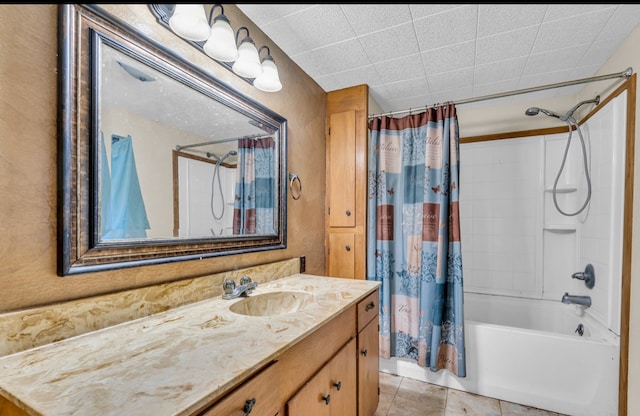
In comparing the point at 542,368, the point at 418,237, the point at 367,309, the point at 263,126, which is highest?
the point at 263,126

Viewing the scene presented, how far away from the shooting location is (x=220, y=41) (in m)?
1.26

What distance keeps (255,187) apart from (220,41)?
0.72 metres

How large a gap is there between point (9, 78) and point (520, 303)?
11.2 ft

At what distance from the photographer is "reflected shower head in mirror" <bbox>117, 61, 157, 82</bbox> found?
3.45ft

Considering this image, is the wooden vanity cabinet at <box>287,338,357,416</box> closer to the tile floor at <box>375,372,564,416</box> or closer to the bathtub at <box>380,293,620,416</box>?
the tile floor at <box>375,372,564,416</box>

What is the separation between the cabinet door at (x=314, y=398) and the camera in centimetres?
97

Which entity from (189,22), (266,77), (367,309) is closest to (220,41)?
(189,22)

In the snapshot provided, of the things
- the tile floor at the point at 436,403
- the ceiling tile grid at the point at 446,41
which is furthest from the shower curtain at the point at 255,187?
the tile floor at the point at 436,403

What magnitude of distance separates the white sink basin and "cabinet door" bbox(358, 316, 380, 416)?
0.33 m

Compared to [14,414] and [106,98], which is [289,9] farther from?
[14,414]

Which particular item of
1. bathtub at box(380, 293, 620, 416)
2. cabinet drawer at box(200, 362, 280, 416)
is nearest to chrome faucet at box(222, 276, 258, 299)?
cabinet drawer at box(200, 362, 280, 416)

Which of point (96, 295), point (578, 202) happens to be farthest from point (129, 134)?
point (578, 202)

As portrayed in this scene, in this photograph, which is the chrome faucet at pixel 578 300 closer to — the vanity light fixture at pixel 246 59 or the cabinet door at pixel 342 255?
the cabinet door at pixel 342 255

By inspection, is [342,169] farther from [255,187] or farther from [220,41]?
[220,41]
